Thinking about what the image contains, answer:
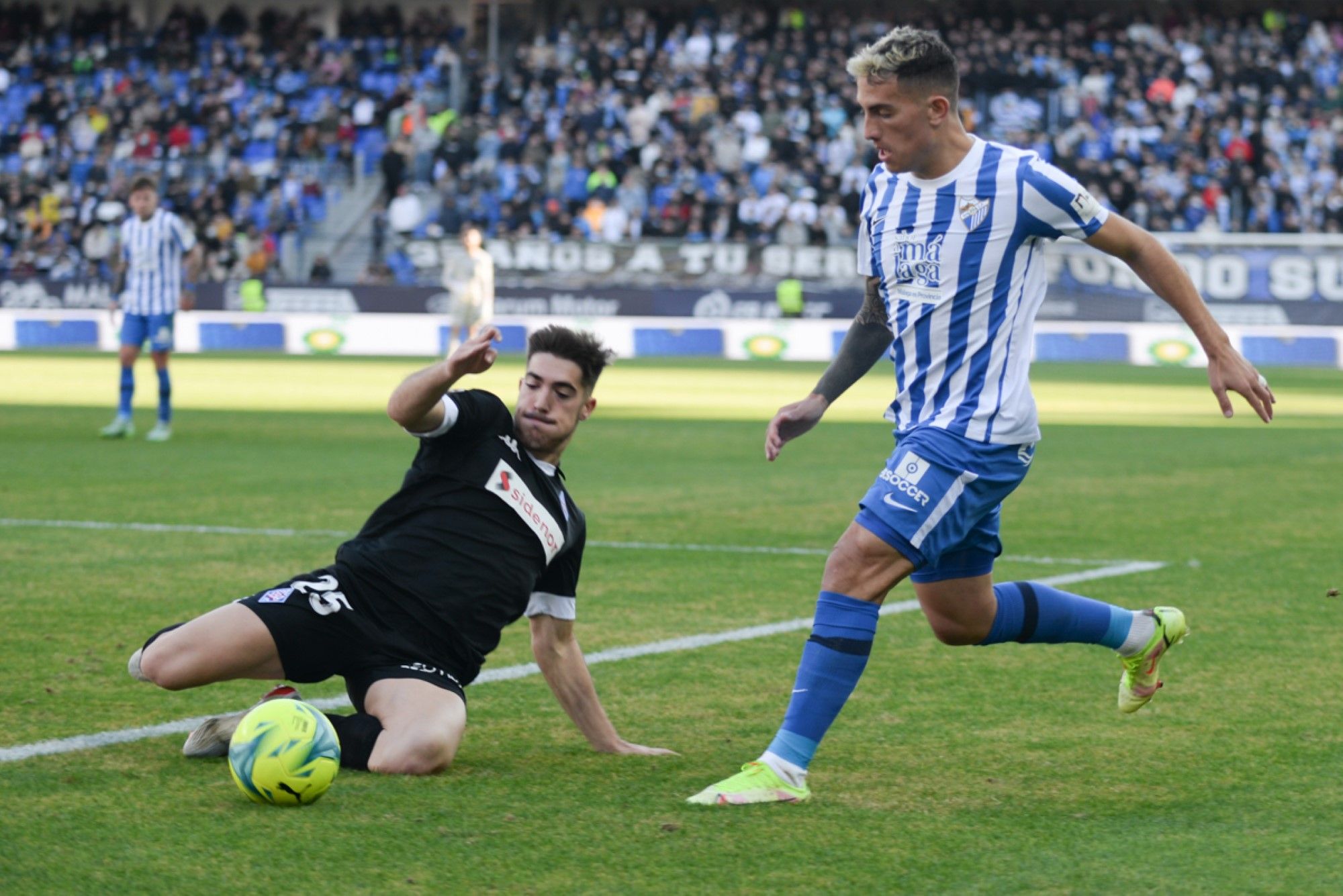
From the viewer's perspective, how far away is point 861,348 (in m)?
4.99

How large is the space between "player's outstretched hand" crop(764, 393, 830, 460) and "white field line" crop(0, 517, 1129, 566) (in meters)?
4.27

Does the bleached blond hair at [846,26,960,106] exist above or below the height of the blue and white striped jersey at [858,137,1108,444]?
above

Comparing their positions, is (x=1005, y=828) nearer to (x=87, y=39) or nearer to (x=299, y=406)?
(x=299, y=406)

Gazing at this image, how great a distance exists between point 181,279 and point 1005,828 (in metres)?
12.7

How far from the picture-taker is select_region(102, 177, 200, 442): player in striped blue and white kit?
15.0 m

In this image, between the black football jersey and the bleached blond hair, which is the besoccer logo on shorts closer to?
the bleached blond hair

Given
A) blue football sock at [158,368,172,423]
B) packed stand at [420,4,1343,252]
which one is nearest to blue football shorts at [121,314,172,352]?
blue football sock at [158,368,172,423]

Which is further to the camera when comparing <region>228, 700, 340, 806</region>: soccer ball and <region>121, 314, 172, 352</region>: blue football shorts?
<region>121, 314, 172, 352</region>: blue football shorts

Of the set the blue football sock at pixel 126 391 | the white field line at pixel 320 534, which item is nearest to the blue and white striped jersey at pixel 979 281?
the white field line at pixel 320 534

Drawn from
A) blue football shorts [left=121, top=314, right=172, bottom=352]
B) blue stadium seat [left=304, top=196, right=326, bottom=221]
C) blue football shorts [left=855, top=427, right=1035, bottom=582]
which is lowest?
blue stadium seat [left=304, top=196, right=326, bottom=221]

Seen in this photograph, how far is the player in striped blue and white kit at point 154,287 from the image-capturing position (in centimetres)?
1503

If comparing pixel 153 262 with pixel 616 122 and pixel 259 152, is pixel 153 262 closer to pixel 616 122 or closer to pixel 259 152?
pixel 616 122

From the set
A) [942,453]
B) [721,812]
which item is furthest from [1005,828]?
[942,453]

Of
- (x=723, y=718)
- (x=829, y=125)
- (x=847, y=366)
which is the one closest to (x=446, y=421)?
(x=847, y=366)
